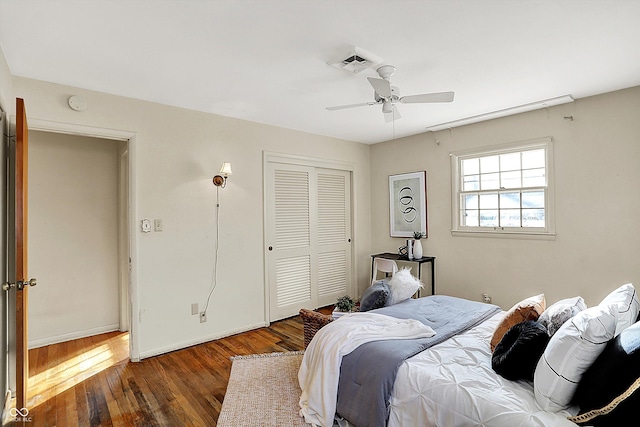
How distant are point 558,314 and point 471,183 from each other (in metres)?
2.67

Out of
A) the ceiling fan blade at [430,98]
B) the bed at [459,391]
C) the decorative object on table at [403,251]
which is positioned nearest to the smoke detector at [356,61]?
the ceiling fan blade at [430,98]

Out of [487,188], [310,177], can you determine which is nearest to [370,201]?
[310,177]

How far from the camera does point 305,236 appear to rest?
461cm

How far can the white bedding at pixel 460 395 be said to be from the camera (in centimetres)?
145

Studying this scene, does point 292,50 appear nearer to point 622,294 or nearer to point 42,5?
point 42,5

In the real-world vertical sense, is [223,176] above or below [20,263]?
above

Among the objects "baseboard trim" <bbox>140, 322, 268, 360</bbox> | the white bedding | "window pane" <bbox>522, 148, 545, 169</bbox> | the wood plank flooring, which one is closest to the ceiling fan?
the white bedding

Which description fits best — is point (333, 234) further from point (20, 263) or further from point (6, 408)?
point (6, 408)

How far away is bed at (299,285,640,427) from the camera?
4.71 feet

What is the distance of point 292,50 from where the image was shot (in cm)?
228

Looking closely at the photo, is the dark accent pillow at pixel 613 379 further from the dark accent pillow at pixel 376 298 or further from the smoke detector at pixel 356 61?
the smoke detector at pixel 356 61

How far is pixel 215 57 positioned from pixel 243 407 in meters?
2.49

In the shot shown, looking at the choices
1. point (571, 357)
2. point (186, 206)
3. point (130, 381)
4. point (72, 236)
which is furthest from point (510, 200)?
point (72, 236)

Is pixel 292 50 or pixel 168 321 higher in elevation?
pixel 292 50
